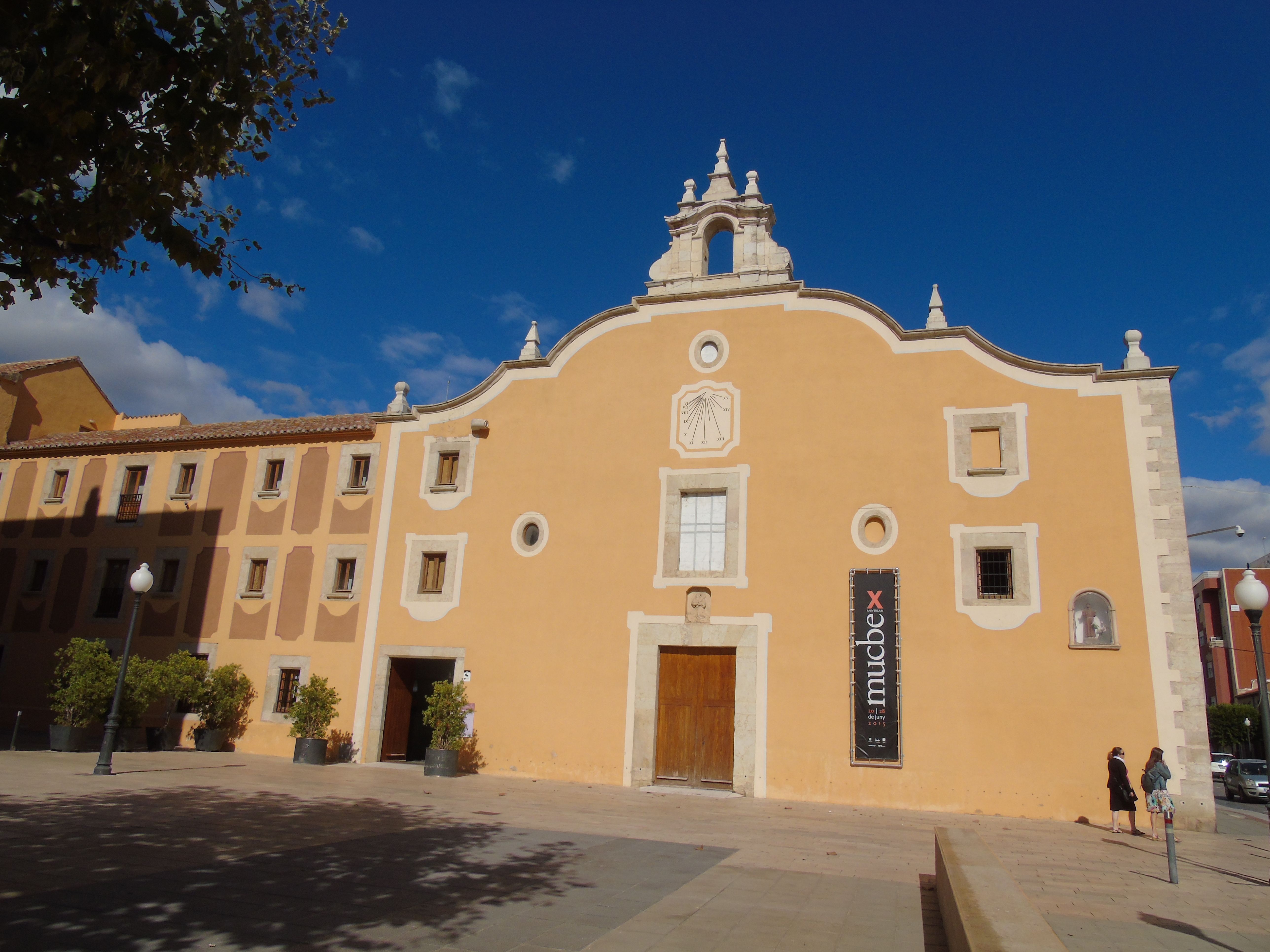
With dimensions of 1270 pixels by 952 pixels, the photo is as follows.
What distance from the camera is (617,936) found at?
638 cm

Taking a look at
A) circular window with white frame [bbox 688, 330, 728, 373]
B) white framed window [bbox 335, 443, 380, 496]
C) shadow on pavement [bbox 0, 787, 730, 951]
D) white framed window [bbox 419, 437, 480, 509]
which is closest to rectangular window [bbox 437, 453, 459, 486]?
white framed window [bbox 419, 437, 480, 509]

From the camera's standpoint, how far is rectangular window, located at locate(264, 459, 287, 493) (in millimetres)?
22125

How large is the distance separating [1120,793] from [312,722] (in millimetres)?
15907

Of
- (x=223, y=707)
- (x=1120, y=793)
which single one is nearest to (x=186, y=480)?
(x=223, y=707)

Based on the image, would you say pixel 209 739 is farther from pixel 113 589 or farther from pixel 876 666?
pixel 876 666

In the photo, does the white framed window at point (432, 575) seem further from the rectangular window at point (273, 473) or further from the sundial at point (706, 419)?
the sundial at point (706, 419)

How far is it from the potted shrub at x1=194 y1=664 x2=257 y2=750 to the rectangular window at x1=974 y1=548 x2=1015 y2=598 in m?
16.8

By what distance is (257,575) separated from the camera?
21.5 metres

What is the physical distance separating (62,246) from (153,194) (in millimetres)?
933

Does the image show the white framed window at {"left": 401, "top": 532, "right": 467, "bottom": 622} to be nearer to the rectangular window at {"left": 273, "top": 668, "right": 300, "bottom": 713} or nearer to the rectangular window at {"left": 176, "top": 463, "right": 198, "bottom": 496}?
the rectangular window at {"left": 273, "top": 668, "right": 300, "bottom": 713}

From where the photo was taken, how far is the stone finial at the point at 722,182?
20250 millimetres

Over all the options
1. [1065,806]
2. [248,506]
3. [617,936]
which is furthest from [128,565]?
[1065,806]

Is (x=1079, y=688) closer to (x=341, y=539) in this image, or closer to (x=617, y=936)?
(x=617, y=936)

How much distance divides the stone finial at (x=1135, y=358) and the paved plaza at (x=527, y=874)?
27.8 feet
